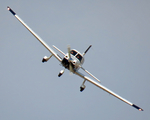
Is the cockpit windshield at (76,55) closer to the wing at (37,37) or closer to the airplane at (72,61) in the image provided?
the airplane at (72,61)

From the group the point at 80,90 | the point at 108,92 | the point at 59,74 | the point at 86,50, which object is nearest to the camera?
the point at 59,74

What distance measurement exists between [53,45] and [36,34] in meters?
3.25

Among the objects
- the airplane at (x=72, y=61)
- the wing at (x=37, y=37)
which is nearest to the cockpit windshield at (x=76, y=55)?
the airplane at (x=72, y=61)

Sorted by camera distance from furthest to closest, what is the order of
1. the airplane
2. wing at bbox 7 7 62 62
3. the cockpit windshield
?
the cockpit windshield
wing at bbox 7 7 62 62
the airplane

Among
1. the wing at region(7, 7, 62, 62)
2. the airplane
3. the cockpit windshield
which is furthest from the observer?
the cockpit windshield

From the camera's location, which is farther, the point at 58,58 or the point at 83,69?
the point at 83,69

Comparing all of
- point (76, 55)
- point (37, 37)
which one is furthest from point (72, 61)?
point (37, 37)

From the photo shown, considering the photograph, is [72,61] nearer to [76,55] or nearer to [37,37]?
[76,55]

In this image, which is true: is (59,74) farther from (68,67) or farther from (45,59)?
(45,59)

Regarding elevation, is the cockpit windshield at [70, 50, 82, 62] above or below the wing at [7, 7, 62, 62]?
above

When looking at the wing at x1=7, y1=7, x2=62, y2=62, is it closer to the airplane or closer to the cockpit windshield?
the airplane

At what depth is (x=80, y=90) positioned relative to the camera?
119 ft

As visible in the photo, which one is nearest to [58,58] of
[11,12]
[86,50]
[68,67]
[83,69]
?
[68,67]

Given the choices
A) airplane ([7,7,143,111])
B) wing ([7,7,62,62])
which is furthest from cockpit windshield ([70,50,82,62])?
wing ([7,7,62,62])
